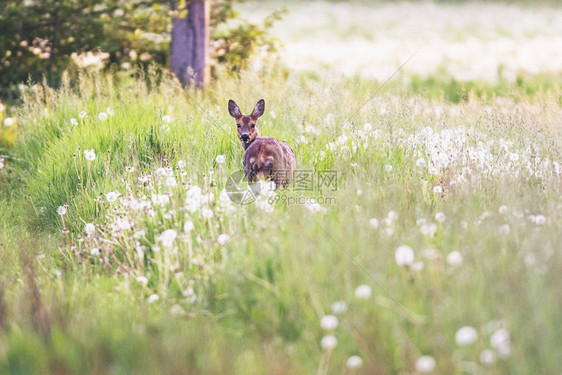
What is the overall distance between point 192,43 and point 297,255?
22.0 ft

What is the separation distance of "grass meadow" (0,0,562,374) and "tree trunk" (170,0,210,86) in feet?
9.26

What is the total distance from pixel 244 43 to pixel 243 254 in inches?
290

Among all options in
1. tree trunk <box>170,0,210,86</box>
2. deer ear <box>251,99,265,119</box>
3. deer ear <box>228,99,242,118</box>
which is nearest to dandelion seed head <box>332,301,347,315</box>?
deer ear <box>251,99,265,119</box>

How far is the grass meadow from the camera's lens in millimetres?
3123

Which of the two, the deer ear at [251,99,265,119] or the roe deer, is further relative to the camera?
the deer ear at [251,99,265,119]

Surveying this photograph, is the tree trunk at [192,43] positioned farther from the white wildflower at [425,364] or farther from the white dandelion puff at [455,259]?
the white wildflower at [425,364]

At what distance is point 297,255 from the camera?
12.4 feet

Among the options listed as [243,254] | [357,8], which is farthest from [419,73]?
[357,8]

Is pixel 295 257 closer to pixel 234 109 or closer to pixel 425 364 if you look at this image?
pixel 425 364

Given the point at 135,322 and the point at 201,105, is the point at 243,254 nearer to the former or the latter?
the point at 135,322

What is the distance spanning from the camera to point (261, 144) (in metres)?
5.29

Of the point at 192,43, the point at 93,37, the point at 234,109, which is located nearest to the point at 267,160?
the point at 234,109

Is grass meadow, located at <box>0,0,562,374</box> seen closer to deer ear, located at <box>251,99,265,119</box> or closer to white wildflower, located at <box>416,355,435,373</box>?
white wildflower, located at <box>416,355,435,373</box>

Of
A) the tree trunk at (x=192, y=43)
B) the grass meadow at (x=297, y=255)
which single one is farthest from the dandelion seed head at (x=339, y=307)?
the tree trunk at (x=192, y=43)
